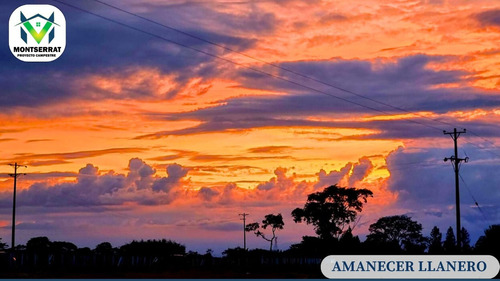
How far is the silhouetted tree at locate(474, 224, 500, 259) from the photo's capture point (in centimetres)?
10351

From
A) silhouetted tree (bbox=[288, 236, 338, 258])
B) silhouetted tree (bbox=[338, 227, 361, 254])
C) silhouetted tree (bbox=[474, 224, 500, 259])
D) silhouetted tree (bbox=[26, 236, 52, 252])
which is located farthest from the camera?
silhouetted tree (bbox=[26, 236, 52, 252])

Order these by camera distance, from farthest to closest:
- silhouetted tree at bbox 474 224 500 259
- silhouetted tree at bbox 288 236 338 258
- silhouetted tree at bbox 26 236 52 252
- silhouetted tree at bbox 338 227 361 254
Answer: silhouetted tree at bbox 26 236 52 252, silhouetted tree at bbox 288 236 338 258, silhouetted tree at bbox 338 227 361 254, silhouetted tree at bbox 474 224 500 259

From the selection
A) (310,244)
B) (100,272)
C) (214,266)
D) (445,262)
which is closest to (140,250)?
(310,244)

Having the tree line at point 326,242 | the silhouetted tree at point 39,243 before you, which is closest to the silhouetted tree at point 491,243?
the tree line at point 326,242

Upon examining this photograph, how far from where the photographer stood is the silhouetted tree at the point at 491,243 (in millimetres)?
103512

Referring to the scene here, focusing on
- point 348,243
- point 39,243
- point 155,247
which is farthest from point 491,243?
point 39,243

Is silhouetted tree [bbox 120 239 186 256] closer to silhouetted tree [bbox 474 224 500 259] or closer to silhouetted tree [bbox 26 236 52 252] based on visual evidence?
silhouetted tree [bbox 26 236 52 252]

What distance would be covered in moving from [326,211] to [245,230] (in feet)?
118

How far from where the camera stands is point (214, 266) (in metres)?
98.9

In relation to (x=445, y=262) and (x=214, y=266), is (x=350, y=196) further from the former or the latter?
(x=445, y=262)

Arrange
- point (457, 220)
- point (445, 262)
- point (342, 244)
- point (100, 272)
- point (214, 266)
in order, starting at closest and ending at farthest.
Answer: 1. point (445, 262)
2. point (100, 272)
3. point (457, 220)
4. point (214, 266)
5. point (342, 244)

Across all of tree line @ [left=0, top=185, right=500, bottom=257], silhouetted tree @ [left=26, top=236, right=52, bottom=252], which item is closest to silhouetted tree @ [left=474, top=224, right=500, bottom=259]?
tree line @ [left=0, top=185, right=500, bottom=257]

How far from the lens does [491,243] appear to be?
362ft

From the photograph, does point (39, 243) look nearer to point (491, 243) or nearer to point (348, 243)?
point (348, 243)
